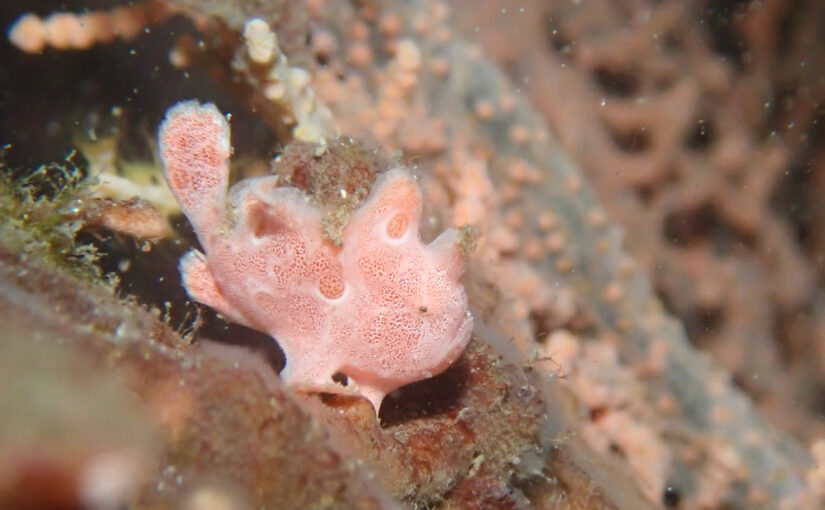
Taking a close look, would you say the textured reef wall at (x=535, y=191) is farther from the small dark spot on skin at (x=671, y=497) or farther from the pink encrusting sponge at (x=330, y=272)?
the pink encrusting sponge at (x=330, y=272)

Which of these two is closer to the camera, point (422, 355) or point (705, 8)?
point (422, 355)

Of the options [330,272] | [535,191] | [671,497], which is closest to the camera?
[330,272]

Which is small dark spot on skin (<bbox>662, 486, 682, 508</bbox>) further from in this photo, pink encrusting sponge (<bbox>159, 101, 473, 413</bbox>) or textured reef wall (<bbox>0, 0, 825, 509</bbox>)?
pink encrusting sponge (<bbox>159, 101, 473, 413</bbox>)

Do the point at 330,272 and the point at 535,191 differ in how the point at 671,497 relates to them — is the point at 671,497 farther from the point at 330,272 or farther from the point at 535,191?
the point at 330,272

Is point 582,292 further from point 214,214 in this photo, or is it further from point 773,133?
point 214,214

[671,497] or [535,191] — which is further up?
[535,191]

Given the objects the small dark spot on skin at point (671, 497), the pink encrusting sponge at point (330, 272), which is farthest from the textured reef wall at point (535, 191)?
the pink encrusting sponge at point (330, 272)

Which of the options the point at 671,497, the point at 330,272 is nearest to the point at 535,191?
the point at 330,272

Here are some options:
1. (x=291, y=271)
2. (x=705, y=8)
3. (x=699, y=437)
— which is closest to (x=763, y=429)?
(x=699, y=437)
